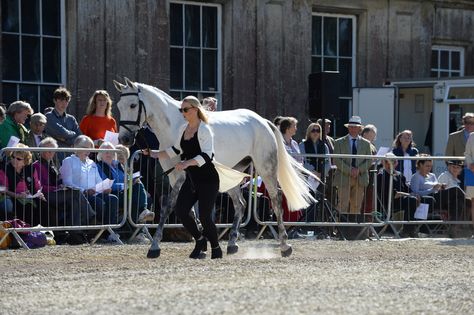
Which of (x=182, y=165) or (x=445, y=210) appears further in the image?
(x=445, y=210)

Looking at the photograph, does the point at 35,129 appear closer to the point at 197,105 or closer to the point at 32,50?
the point at 197,105

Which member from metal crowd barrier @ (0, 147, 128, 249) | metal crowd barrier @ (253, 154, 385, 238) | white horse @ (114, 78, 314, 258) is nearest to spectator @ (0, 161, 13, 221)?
metal crowd barrier @ (0, 147, 128, 249)

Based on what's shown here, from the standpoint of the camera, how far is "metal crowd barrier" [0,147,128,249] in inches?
564

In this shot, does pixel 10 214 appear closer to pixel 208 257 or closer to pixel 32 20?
pixel 208 257

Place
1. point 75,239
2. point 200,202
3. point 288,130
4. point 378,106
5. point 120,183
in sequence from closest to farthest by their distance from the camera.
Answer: point 200,202 → point 75,239 → point 120,183 → point 288,130 → point 378,106

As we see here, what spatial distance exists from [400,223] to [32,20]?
7142 millimetres

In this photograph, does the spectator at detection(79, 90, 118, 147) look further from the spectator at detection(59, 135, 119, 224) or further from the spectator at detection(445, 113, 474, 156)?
the spectator at detection(445, 113, 474, 156)

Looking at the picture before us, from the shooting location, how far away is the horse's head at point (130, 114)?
1367cm

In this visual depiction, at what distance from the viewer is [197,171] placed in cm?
1297

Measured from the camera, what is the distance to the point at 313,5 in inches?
922

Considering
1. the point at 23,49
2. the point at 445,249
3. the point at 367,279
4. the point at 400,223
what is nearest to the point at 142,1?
the point at 23,49

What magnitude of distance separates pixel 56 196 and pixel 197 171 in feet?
8.64

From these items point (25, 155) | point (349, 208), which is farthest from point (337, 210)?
point (25, 155)

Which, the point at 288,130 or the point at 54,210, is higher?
the point at 288,130
